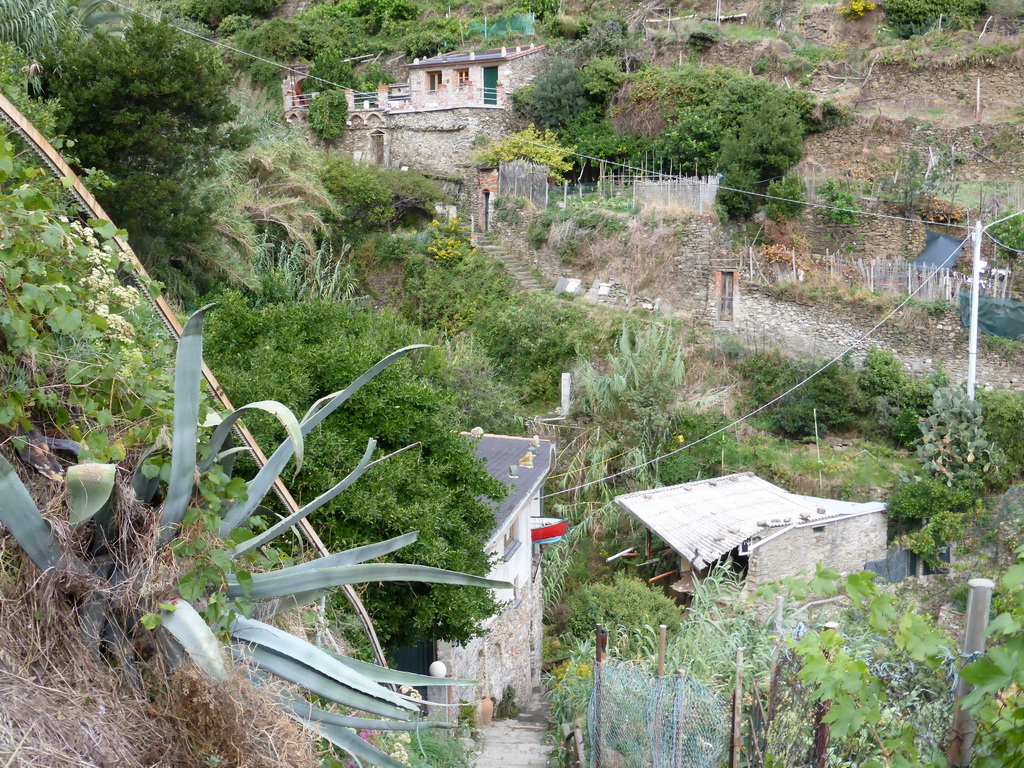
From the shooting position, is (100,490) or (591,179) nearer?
(100,490)

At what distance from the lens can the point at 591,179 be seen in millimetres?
22203

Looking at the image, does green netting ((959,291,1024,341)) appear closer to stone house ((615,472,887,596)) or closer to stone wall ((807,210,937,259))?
stone wall ((807,210,937,259))

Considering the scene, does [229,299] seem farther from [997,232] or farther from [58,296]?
[997,232]

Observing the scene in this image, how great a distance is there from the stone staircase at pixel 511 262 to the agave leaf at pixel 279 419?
55.5 ft

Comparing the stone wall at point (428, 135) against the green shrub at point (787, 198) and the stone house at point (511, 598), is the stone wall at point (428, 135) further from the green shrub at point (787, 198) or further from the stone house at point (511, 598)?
the stone house at point (511, 598)

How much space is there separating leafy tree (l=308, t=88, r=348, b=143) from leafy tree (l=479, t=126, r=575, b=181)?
4103 mm

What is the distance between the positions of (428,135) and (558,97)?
3.33 metres

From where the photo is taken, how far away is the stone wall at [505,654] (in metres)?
8.87

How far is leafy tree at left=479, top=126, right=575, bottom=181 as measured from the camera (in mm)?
21516

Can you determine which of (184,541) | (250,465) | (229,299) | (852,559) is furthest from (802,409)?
(184,541)

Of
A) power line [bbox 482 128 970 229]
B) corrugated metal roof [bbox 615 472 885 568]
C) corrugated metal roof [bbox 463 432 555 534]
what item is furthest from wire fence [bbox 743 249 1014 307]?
corrugated metal roof [bbox 463 432 555 534]

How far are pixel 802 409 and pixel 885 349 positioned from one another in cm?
194

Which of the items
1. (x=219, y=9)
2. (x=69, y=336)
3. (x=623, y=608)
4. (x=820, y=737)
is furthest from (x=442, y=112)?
(x=820, y=737)

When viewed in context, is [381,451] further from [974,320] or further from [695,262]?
[695,262]
